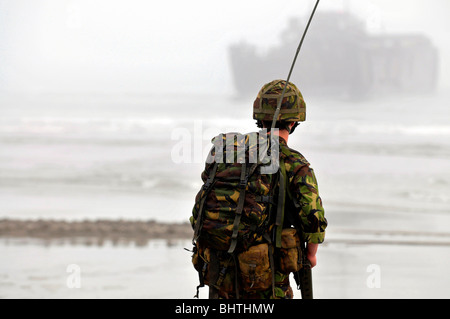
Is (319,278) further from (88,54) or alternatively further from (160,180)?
(88,54)

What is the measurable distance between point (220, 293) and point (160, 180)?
10.3 m

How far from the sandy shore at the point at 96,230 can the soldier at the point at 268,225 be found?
4794 mm

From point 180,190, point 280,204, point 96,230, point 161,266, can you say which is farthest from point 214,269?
point 180,190

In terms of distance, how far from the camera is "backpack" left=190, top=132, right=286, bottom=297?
3266 mm

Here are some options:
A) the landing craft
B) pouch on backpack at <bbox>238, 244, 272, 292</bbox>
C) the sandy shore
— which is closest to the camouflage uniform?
pouch on backpack at <bbox>238, 244, 272, 292</bbox>

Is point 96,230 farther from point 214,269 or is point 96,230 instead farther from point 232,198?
point 232,198

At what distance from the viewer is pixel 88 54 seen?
50.4 m

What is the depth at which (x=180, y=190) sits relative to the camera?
12.7 metres

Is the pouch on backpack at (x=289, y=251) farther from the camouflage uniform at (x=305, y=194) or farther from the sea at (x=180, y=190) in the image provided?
the sea at (x=180, y=190)

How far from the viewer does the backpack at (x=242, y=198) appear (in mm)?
3266

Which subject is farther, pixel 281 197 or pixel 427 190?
pixel 427 190

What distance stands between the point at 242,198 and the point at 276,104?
19.3 inches
